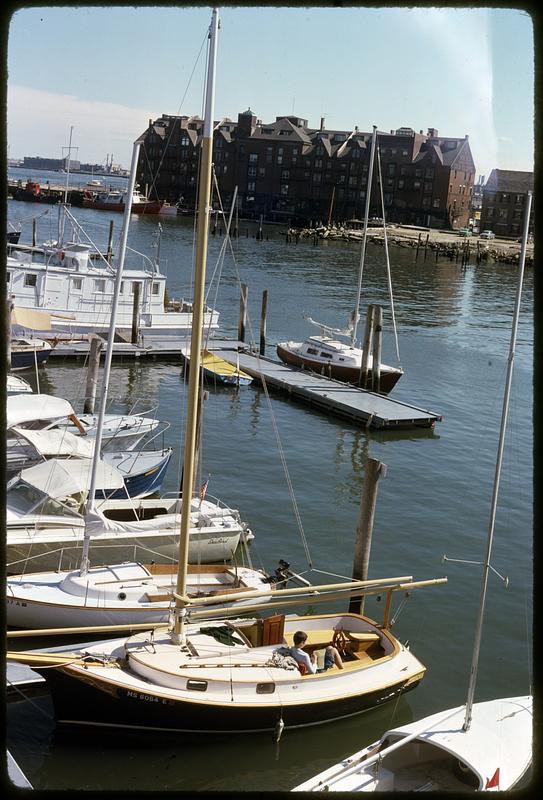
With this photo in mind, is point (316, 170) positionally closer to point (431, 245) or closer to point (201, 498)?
point (431, 245)

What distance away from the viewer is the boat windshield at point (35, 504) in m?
18.5

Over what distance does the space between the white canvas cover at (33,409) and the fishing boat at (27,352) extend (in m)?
11.6

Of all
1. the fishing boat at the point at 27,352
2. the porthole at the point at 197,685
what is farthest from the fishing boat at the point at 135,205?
the porthole at the point at 197,685

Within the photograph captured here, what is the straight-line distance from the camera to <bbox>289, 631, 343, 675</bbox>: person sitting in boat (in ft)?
47.3

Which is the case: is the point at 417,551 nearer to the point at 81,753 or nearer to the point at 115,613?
the point at 115,613

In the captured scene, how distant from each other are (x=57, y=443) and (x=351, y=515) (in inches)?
313

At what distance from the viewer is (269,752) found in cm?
1381

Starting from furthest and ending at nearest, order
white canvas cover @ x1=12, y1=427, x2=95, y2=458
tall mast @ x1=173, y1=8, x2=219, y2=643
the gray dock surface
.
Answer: the gray dock surface
white canvas cover @ x1=12, y1=427, x2=95, y2=458
tall mast @ x1=173, y1=8, x2=219, y2=643

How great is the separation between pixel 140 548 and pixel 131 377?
19.8 metres

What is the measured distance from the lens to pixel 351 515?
2411 cm

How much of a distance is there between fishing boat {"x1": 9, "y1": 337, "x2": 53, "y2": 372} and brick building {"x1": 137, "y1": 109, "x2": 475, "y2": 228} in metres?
110

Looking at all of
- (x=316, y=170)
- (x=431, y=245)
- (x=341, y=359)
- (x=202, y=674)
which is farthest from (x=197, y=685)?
(x=316, y=170)

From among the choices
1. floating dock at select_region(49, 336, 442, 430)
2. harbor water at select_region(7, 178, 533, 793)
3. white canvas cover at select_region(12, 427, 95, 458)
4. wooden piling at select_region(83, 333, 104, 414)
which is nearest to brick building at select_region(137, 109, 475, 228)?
harbor water at select_region(7, 178, 533, 793)

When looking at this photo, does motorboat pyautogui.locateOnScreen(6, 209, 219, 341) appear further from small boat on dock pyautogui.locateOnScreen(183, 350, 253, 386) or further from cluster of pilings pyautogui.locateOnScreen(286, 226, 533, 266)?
cluster of pilings pyautogui.locateOnScreen(286, 226, 533, 266)
